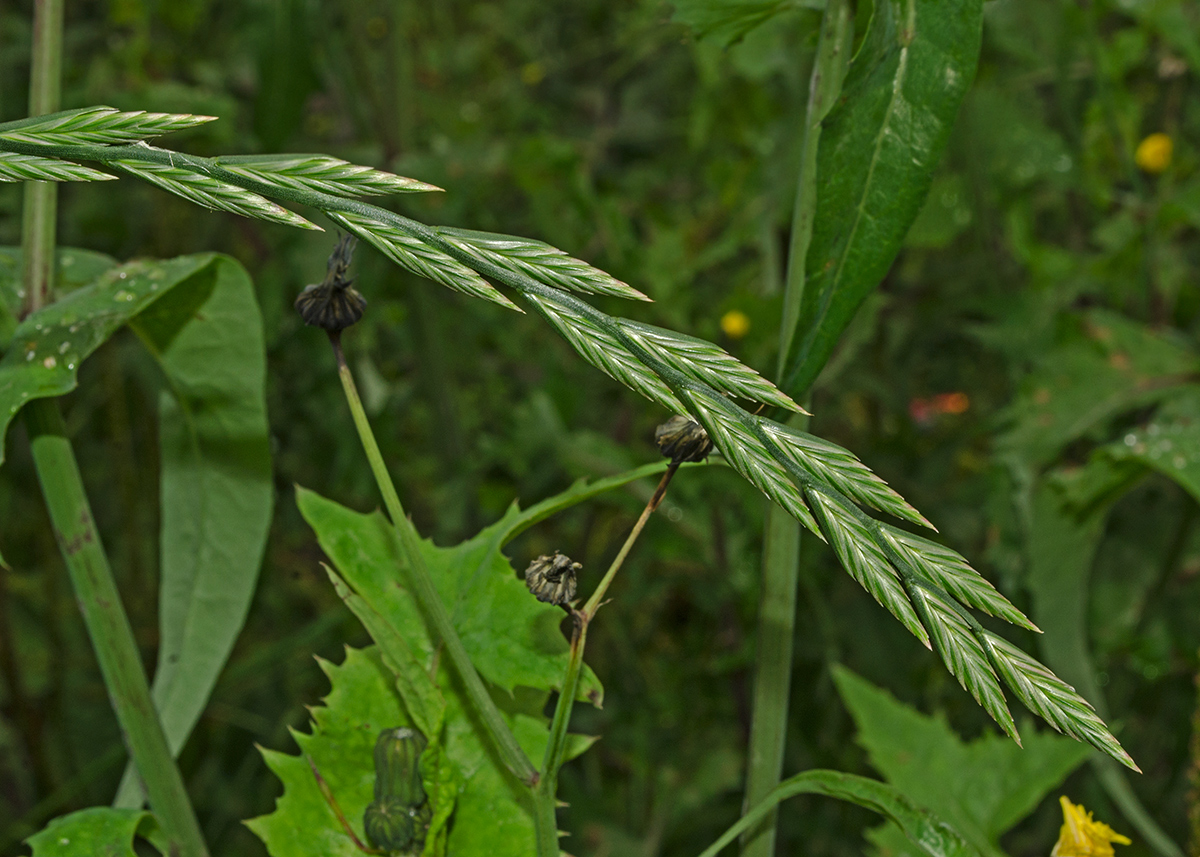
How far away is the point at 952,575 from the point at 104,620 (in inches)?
11.1

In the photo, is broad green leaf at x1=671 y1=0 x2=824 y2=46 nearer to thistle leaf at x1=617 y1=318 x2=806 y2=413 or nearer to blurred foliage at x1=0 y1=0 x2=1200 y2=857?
thistle leaf at x1=617 y1=318 x2=806 y2=413

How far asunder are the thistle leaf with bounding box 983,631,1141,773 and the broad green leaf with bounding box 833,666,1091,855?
31cm

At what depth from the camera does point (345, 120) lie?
131 centimetres

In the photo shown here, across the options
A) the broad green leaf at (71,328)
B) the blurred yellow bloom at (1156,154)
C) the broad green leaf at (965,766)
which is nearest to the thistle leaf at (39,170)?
the broad green leaf at (71,328)

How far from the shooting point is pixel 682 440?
0.82ft

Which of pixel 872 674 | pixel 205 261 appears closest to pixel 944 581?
pixel 205 261

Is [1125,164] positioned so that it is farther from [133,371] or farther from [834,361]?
[133,371]

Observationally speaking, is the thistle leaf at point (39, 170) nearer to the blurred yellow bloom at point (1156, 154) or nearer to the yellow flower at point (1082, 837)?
the yellow flower at point (1082, 837)

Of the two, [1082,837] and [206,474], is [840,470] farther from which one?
[206,474]

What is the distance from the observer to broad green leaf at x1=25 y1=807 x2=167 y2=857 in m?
0.29

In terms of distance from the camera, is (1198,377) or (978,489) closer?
(1198,377)

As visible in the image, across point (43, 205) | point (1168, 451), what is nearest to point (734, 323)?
point (1168, 451)

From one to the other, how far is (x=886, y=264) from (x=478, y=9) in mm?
1763

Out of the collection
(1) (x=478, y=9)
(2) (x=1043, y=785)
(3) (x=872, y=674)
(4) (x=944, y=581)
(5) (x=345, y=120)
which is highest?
(1) (x=478, y=9)
